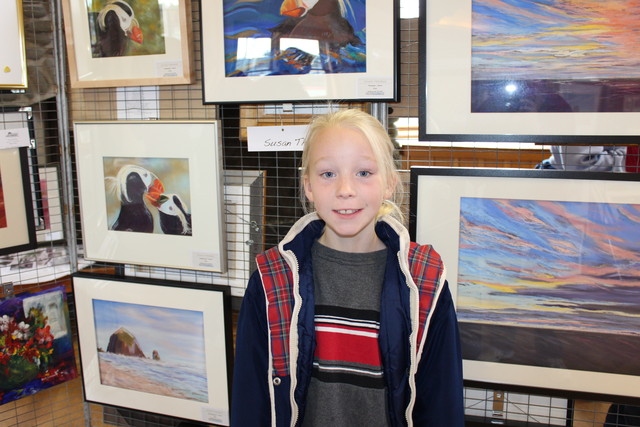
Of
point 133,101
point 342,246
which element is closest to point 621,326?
point 342,246

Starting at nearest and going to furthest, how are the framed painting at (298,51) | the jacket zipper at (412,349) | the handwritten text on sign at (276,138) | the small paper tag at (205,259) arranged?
the jacket zipper at (412,349) < the framed painting at (298,51) < the handwritten text on sign at (276,138) < the small paper tag at (205,259)

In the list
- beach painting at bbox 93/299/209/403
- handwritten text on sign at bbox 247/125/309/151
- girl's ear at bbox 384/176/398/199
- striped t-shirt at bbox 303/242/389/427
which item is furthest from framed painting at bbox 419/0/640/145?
beach painting at bbox 93/299/209/403

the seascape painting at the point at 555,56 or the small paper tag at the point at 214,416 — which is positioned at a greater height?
the seascape painting at the point at 555,56

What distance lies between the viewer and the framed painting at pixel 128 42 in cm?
145

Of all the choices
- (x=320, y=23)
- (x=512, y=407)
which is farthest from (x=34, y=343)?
(x=512, y=407)

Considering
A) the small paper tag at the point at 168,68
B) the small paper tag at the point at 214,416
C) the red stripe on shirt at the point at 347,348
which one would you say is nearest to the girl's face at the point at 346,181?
the red stripe on shirt at the point at 347,348

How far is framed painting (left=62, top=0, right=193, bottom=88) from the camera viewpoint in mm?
1446

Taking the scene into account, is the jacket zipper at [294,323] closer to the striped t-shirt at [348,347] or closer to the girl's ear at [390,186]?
the striped t-shirt at [348,347]

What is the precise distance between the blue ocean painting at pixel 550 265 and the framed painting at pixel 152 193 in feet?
2.31

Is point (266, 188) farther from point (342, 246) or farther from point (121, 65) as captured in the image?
point (121, 65)

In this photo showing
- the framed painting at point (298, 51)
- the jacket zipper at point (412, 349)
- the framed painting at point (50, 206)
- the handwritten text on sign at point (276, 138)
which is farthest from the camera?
the framed painting at point (50, 206)

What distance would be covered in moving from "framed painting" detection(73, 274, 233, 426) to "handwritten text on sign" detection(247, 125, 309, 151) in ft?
A: 1.44

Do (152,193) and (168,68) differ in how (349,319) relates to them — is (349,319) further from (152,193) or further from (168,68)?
(168,68)

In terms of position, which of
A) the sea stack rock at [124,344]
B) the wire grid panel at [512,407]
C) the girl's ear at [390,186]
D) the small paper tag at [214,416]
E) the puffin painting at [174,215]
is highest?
the girl's ear at [390,186]
